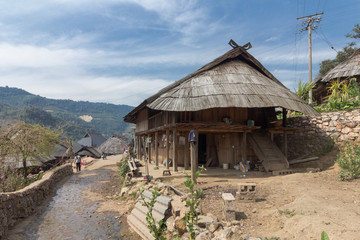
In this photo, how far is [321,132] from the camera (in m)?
14.6

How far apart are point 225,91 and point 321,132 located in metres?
7.08

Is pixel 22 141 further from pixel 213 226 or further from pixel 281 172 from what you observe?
pixel 281 172

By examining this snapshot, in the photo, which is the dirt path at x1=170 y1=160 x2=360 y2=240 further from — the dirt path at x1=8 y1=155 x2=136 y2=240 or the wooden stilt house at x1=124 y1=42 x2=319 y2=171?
the wooden stilt house at x1=124 y1=42 x2=319 y2=171

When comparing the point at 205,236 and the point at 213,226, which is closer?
the point at 205,236

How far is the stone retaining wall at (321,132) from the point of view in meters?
13.4

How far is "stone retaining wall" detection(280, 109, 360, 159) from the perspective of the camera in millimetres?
13352

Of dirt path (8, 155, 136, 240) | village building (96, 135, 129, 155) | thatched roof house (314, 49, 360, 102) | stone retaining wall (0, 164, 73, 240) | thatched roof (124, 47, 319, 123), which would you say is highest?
thatched roof house (314, 49, 360, 102)

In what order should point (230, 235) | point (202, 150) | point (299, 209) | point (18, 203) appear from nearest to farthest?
1. point (230, 235)
2. point (299, 209)
3. point (18, 203)
4. point (202, 150)

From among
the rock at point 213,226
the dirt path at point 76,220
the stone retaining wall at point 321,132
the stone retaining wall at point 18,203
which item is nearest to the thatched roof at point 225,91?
the stone retaining wall at point 321,132

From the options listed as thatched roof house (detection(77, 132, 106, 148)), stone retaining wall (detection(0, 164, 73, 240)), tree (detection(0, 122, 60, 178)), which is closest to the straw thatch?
thatched roof house (detection(77, 132, 106, 148))

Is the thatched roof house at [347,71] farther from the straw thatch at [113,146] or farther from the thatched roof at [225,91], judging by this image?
the straw thatch at [113,146]

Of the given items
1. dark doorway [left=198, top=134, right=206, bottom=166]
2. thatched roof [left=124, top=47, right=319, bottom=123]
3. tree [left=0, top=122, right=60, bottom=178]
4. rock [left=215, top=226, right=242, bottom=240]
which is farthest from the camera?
dark doorway [left=198, top=134, right=206, bottom=166]

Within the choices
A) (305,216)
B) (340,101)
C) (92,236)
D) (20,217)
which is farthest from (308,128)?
(20,217)

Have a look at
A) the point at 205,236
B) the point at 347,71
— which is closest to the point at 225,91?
the point at 205,236
